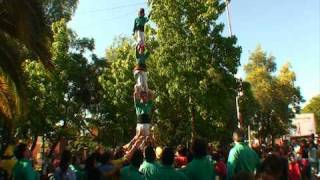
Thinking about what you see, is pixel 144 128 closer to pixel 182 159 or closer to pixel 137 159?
pixel 182 159

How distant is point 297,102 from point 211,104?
1096 inches

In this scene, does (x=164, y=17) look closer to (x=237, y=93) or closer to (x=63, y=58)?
(x=237, y=93)

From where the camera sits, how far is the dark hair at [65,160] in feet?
26.2

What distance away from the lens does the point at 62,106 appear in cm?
3058

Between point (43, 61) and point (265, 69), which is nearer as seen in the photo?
point (43, 61)

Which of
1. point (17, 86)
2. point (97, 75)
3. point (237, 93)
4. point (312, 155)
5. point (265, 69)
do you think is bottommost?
point (312, 155)

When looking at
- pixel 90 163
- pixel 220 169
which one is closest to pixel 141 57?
pixel 220 169

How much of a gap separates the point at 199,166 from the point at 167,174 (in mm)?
584

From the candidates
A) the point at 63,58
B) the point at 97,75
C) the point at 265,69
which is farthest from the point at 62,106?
the point at 265,69

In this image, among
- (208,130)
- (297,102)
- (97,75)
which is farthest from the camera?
(297,102)

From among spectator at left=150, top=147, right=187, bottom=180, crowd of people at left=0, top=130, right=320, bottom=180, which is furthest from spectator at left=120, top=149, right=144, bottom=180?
spectator at left=150, top=147, right=187, bottom=180

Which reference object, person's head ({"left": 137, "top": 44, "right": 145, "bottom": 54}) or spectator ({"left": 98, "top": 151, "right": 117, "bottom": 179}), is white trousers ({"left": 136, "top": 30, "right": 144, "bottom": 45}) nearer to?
person's head ({"left": 137, "top": 44, "right": 145, "bottom": 54})

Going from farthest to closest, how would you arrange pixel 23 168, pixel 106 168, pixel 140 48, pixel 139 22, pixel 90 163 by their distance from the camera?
pixel 139 22, pixel 140 48, pixel 23 168, pixel 106 168, pixel 90 163

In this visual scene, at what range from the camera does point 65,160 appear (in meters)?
8.09
